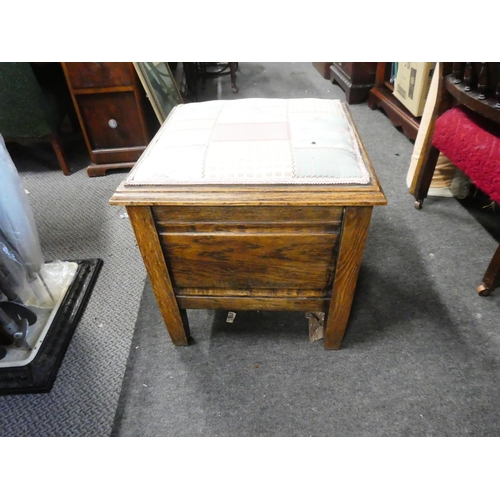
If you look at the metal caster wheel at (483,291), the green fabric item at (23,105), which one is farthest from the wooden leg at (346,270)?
the green fabric item at (23,105)

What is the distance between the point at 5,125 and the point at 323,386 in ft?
5.28

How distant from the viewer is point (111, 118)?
1.62 metres

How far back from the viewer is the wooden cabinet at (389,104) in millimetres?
1779

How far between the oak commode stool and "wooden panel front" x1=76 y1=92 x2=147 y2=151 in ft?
2.86

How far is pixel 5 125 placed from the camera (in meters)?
1.54

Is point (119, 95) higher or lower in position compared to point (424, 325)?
higher

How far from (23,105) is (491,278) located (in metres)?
1.79

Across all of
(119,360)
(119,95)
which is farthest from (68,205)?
(119,360)

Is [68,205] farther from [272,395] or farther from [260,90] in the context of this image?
[260,90]

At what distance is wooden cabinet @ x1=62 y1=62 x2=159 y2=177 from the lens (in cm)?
148

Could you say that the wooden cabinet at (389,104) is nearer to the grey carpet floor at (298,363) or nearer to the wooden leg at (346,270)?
the grey carpet floor at (298,363)

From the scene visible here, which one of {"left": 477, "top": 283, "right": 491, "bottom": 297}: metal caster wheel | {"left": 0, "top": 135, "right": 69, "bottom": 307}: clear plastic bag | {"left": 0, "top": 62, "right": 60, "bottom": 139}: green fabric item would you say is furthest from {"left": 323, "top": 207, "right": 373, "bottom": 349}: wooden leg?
{"left": 0, "top": 62, "right": 60, "bottom": 139}: green fabric item

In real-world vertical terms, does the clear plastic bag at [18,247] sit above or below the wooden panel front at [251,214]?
below

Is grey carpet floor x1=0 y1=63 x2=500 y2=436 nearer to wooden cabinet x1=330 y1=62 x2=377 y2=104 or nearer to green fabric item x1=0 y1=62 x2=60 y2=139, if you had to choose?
green fabric item x1=0 y1=62 x2=60 y2=139
